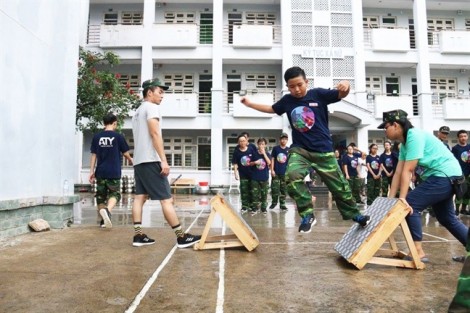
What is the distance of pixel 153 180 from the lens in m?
3.92

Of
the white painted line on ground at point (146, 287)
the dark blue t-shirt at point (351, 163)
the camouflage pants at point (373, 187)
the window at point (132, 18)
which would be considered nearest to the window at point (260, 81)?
the window at point (132, 18)

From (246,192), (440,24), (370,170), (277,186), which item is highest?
(440,24)

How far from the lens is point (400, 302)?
7.25ft

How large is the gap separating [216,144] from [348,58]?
8.06m

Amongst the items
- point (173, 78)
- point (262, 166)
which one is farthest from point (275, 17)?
point (262, 166)

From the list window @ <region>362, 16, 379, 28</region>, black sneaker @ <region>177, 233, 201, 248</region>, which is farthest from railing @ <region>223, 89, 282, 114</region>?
black sneaker @ <region>177, 233, 201, 248</region>

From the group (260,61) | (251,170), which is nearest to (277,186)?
(251,170)

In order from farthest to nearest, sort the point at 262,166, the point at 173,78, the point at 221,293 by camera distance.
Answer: the point at 173,78 < the point at 262,166 < the point at 221,293

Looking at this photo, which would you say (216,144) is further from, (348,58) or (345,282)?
(345,282)

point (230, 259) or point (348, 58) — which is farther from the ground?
point (348, 58)

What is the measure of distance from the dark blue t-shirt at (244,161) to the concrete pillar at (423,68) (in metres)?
14.5

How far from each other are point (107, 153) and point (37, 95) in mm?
1320

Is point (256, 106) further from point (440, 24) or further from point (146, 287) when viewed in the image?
point (440, 24)

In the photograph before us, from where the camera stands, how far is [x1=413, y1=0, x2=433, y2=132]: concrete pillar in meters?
19.0
